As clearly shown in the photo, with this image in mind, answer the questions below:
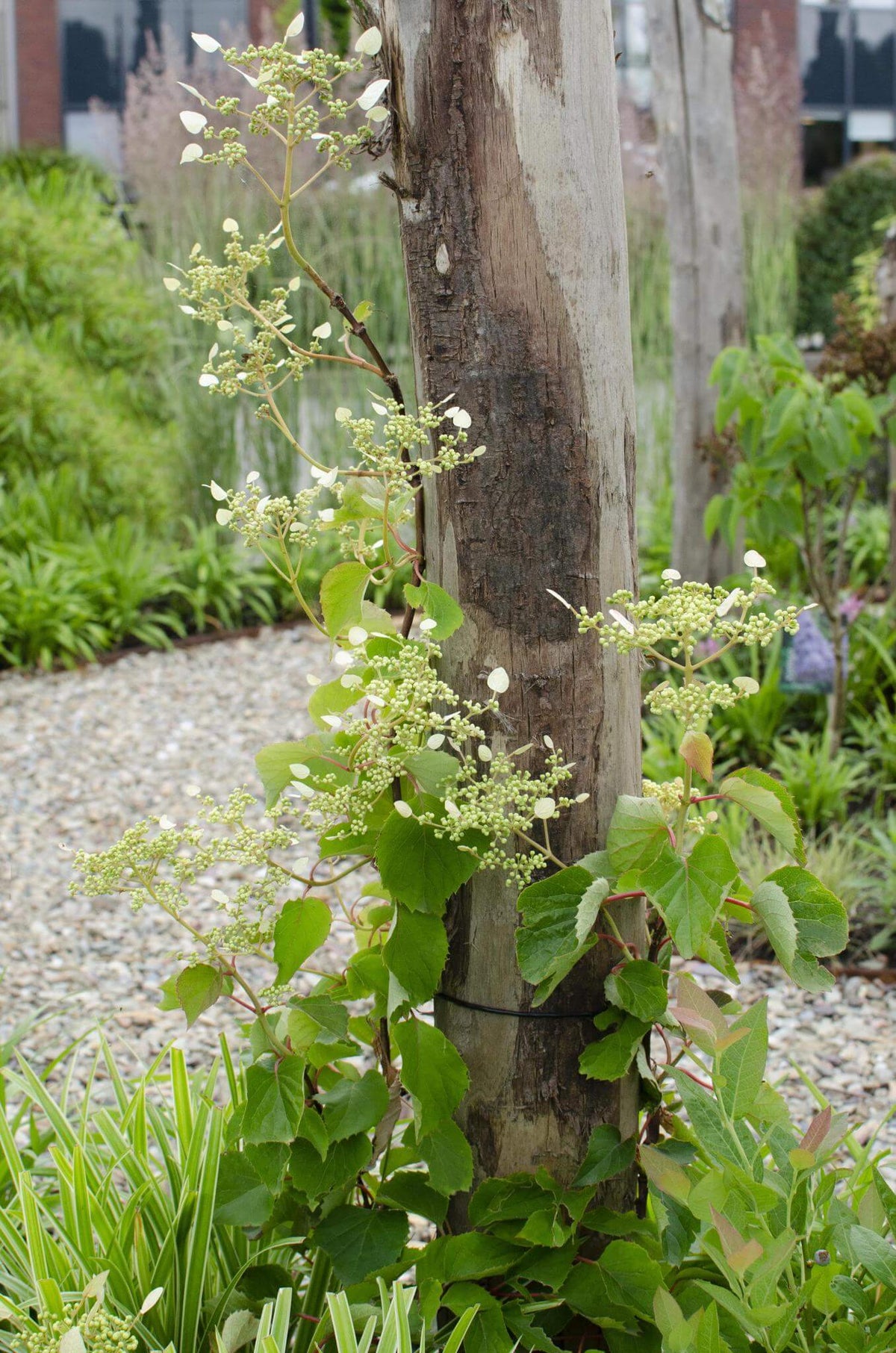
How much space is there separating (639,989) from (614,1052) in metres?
0.07

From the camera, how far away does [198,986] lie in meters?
1.30

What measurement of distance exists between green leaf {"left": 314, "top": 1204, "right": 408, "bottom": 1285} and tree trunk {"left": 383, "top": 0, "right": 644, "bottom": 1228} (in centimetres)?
13

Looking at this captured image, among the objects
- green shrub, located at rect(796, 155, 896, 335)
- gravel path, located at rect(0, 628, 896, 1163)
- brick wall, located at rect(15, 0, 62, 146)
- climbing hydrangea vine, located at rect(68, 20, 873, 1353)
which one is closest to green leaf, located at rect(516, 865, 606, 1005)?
climbing hydrangea vine, located at rect(68, 20, 873, 1353)

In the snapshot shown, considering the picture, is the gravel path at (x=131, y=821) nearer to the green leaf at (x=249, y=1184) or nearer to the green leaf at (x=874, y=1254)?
the green leaf at (x=249, y=1184)

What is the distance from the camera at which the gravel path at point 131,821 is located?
253 cm

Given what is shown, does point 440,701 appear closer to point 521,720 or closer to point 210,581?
point 521,720

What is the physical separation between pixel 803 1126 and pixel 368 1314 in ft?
4.05

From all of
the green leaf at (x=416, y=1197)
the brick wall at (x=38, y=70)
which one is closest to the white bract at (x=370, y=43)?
the green leaf at (x=416, y=1197)

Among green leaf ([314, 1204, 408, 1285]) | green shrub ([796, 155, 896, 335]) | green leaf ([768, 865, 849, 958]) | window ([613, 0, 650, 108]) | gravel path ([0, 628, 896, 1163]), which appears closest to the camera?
green leaf ([768, 865, 849, 958])

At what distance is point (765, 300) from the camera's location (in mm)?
6430

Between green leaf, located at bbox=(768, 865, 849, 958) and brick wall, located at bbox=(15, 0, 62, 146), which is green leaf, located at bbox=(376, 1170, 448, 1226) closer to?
green leaf, located at bbox=(768, 865, 849, 958)

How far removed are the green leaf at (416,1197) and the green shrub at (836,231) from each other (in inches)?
463

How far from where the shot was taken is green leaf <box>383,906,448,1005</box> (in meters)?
1.22

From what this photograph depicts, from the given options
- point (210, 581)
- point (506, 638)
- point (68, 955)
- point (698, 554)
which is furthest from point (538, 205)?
point (210, 581)
